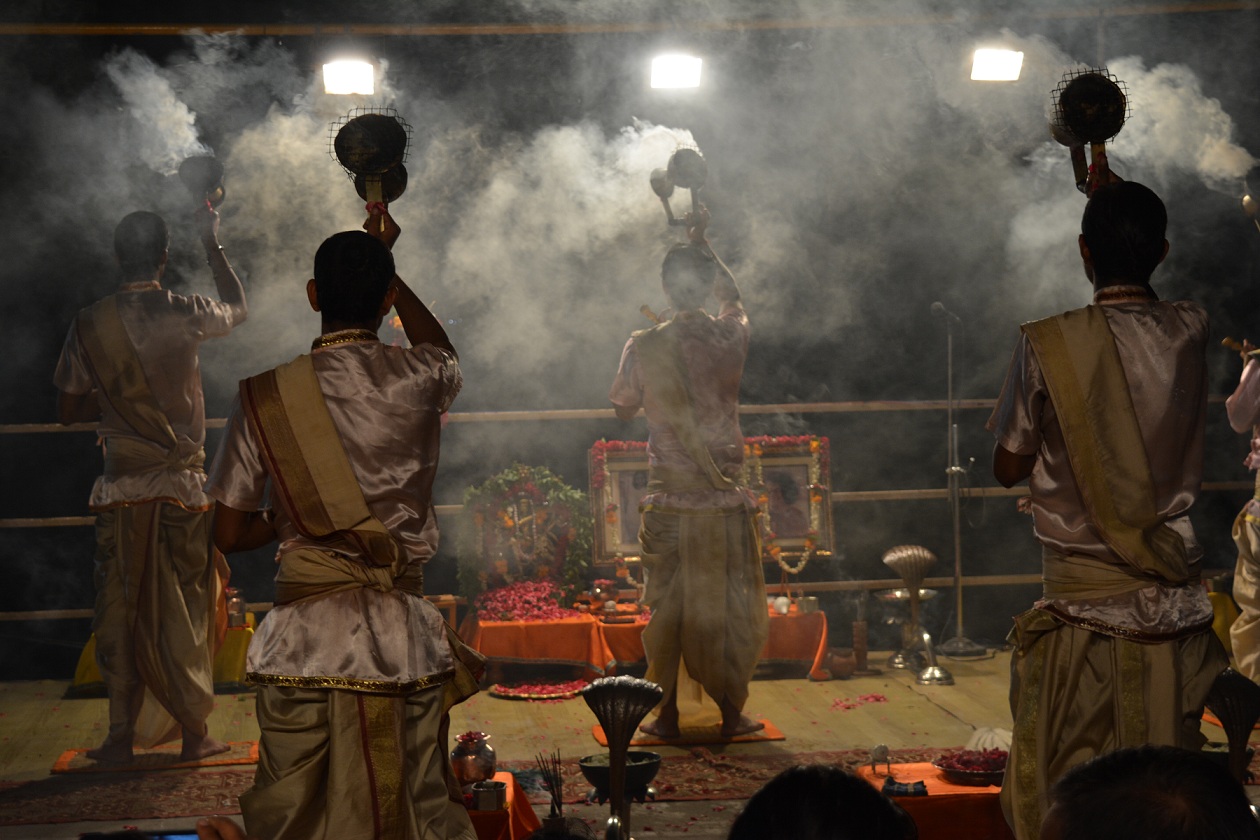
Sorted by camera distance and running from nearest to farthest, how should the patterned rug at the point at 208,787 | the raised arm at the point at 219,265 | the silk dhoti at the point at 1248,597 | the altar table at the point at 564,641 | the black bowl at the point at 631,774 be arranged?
1. the black bowl at the point at 631,774
2. the patterned rug at the point at 208,787
3. the raised arm at the point at 219,265
4. the silk dhoti at the point at 1248,597
5. the altar table at the point at 564,641

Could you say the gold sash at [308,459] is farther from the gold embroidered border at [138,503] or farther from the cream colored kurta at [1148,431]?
the gold embroidered border at [138,503]

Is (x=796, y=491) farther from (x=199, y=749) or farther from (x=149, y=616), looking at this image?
(x=149, y=616)

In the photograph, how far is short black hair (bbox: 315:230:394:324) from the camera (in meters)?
3.30

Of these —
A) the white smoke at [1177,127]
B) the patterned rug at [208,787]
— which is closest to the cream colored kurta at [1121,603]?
the patterned rug at [208,787]

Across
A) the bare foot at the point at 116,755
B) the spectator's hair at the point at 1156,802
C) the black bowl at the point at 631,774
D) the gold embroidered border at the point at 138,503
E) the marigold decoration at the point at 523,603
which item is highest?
the spectator's hair at the point at 1156,802

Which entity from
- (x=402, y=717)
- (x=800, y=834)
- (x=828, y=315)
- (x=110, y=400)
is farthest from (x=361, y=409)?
(x=828, y=315)

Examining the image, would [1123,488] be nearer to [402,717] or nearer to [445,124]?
[402,717]

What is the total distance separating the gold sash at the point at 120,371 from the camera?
5934 millimetres

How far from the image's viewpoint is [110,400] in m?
6.00

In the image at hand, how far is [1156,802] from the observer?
1.73 metres

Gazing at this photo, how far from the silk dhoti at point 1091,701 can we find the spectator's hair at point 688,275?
123 inches

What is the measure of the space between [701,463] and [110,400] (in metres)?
2.62

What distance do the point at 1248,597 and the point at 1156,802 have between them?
5679 millimetres

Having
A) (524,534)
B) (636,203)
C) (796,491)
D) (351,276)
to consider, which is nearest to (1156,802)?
(351,276)
